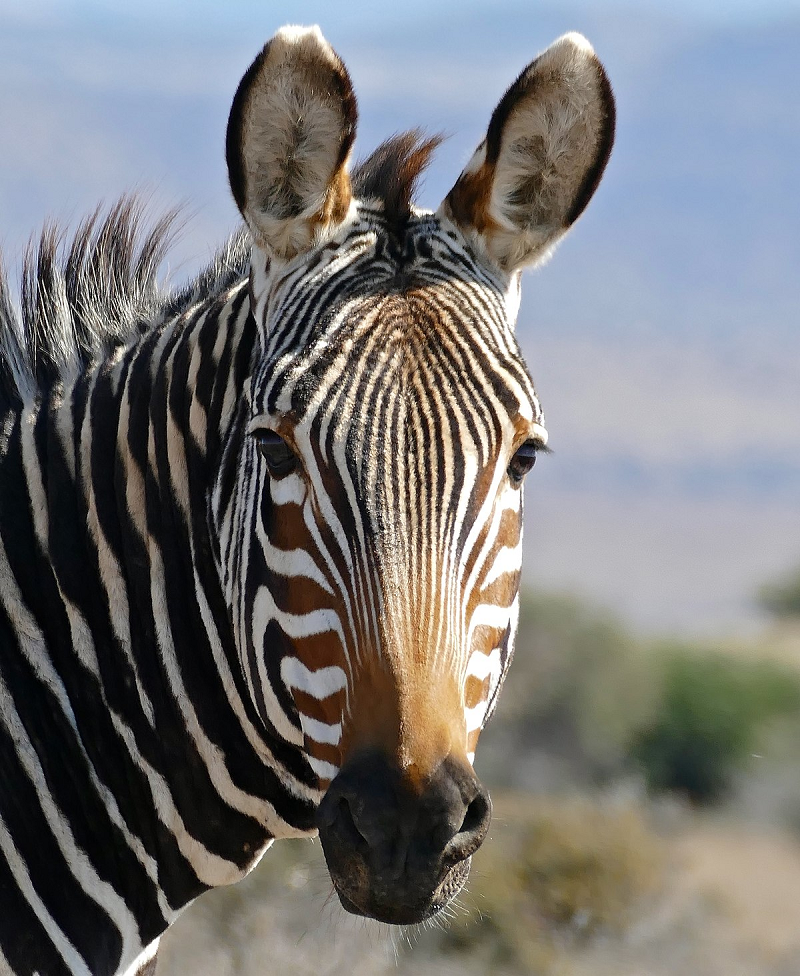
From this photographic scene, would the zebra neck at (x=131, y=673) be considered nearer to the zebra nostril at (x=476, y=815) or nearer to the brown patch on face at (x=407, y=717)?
the brown patch on face at (x=407, y=717)

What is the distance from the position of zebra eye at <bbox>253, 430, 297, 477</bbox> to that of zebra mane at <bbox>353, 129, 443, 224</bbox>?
0.94m

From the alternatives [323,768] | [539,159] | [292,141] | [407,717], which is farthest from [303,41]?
[323,768]

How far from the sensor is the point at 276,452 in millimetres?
3268

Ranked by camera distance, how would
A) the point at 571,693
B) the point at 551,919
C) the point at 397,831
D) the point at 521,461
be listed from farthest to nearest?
the point at 571,693 < the point at 551,919 < the point at 521,461 < the point at 397,831

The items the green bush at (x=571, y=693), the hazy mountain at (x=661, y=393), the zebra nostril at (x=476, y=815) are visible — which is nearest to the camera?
the zebra nostril at (x=476, y=815)

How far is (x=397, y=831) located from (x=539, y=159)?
224 cm

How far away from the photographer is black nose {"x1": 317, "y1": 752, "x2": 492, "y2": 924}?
113 inches

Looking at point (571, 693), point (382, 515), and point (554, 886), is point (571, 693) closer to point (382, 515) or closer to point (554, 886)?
point (554, 886)

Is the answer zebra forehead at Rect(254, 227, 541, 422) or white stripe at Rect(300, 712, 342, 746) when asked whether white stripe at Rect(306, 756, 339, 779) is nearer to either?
white stripe at Rect(300, 712, 342, 746)

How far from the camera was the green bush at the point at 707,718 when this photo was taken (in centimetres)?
2309

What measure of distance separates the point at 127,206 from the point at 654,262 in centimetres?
19815

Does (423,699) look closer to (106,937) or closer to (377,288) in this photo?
(377,288)

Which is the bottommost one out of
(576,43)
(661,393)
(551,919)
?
(661,393)

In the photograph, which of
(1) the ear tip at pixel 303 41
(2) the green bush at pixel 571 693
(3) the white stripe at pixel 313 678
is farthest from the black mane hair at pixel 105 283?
(2) the green bush at pixel 571 693
